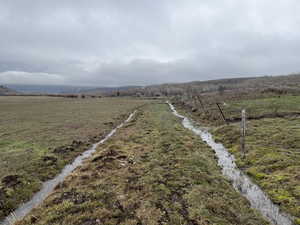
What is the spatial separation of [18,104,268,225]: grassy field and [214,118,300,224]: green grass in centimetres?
203

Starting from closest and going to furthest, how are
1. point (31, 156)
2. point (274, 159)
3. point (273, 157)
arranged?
point (274, 159) < point (273, 157) < point (31, 156)

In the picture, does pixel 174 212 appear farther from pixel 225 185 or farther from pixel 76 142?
pixel 76 142

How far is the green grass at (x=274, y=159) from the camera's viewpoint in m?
9.57

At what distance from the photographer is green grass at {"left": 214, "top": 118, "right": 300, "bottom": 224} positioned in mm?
9566

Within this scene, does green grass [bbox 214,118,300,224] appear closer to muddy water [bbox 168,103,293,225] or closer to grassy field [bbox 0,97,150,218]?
muddy water [bbox 168,103,293,225]

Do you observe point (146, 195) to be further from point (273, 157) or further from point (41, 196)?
point (273, 157)

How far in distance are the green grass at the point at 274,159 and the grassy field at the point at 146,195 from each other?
2.03m

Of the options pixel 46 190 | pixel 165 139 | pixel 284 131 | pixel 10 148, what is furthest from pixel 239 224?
pixel 10 148

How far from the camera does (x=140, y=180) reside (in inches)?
432

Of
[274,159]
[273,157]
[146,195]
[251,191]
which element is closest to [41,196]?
[146,195]

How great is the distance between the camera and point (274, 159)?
44.0 ft

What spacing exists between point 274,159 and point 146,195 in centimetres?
1008

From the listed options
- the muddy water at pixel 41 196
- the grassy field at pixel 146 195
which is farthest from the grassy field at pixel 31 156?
the grassy field at pixel 146 195

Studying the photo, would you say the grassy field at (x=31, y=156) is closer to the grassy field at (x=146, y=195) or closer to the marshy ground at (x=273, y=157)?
the grassy field at (x=146, y=195)
